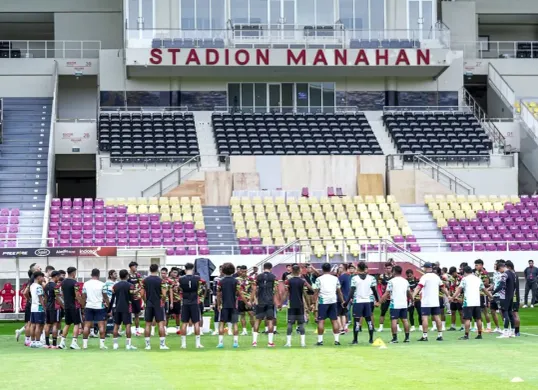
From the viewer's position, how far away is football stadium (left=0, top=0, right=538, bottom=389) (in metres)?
45.6

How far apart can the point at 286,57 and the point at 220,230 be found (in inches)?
399

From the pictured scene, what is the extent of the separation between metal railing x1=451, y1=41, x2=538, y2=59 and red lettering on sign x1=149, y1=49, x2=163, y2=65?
1510cm

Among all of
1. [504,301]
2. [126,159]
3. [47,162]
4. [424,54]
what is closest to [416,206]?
[424,54]

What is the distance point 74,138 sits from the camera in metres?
54.2

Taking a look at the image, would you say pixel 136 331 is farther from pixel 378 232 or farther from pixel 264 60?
pixel 264 60

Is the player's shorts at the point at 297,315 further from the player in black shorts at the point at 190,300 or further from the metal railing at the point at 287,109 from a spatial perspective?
the metal railing at the point at 287,109

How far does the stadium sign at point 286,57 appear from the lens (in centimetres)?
5422

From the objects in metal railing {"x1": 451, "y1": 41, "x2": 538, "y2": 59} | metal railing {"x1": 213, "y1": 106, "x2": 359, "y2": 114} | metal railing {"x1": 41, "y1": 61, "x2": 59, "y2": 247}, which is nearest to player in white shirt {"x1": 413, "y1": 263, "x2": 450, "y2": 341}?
metal railing {"x1": 41, "y1": 61, "x2": 59, "y2": 247}

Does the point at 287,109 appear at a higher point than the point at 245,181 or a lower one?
higher

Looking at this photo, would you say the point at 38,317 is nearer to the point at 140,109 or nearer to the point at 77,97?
the point at 140,109

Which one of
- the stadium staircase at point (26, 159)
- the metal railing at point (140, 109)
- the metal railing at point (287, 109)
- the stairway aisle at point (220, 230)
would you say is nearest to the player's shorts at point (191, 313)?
the stairway aisle at point (220, 230)

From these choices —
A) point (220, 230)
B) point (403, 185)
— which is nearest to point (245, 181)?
point (220, 230)

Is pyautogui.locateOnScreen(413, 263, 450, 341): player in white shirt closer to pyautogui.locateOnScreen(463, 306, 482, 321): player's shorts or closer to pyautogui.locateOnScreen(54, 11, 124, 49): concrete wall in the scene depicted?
pyautogui.locateOnScreen(463, 306, 482, 321): player's shorts

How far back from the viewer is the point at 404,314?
2730cm
